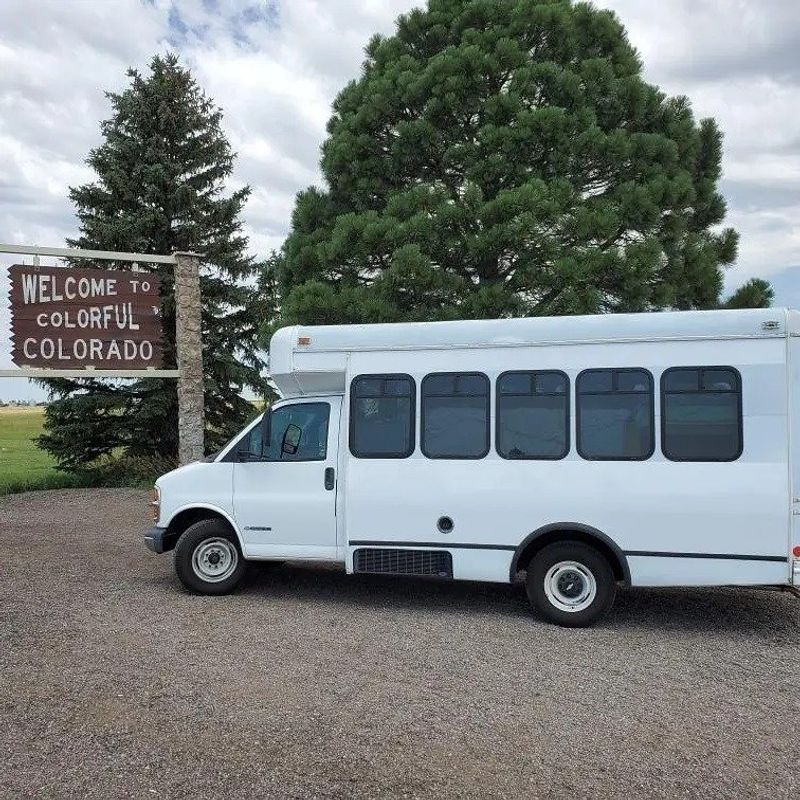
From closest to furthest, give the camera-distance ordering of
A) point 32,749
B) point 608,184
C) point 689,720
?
1. point 32,749
2. point 689,720
3. point 608,184

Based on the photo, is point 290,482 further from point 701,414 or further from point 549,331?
point 701,414

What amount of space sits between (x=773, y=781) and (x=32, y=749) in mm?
3867

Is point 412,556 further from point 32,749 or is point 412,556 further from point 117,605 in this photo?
point 32,749

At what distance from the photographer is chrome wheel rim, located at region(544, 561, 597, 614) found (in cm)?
677

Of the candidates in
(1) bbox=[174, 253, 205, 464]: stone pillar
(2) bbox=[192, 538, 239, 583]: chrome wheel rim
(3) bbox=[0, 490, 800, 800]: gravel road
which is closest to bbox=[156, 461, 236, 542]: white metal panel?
(2) bbox=[192, 538, 239, 583]: chrome wheel rim

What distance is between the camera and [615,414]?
22.0 feet

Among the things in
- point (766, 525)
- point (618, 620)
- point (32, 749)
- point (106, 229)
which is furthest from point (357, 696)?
point (106, 229)

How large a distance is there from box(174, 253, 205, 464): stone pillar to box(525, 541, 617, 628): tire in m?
9.83

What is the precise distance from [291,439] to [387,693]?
10.4 feet

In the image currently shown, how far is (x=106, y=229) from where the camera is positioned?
1798 centimetres

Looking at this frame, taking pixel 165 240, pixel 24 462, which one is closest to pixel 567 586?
pixel 165 240

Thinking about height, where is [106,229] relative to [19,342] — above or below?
above

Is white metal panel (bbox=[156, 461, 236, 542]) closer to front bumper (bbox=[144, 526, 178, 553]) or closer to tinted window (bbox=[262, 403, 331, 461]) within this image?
front bumper (bbox=[144, 526, 178, 553])

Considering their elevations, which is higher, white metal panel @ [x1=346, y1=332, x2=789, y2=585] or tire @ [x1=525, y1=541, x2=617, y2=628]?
white metal panel @ [x1=346, y1=332, x2=789, y2=585]
